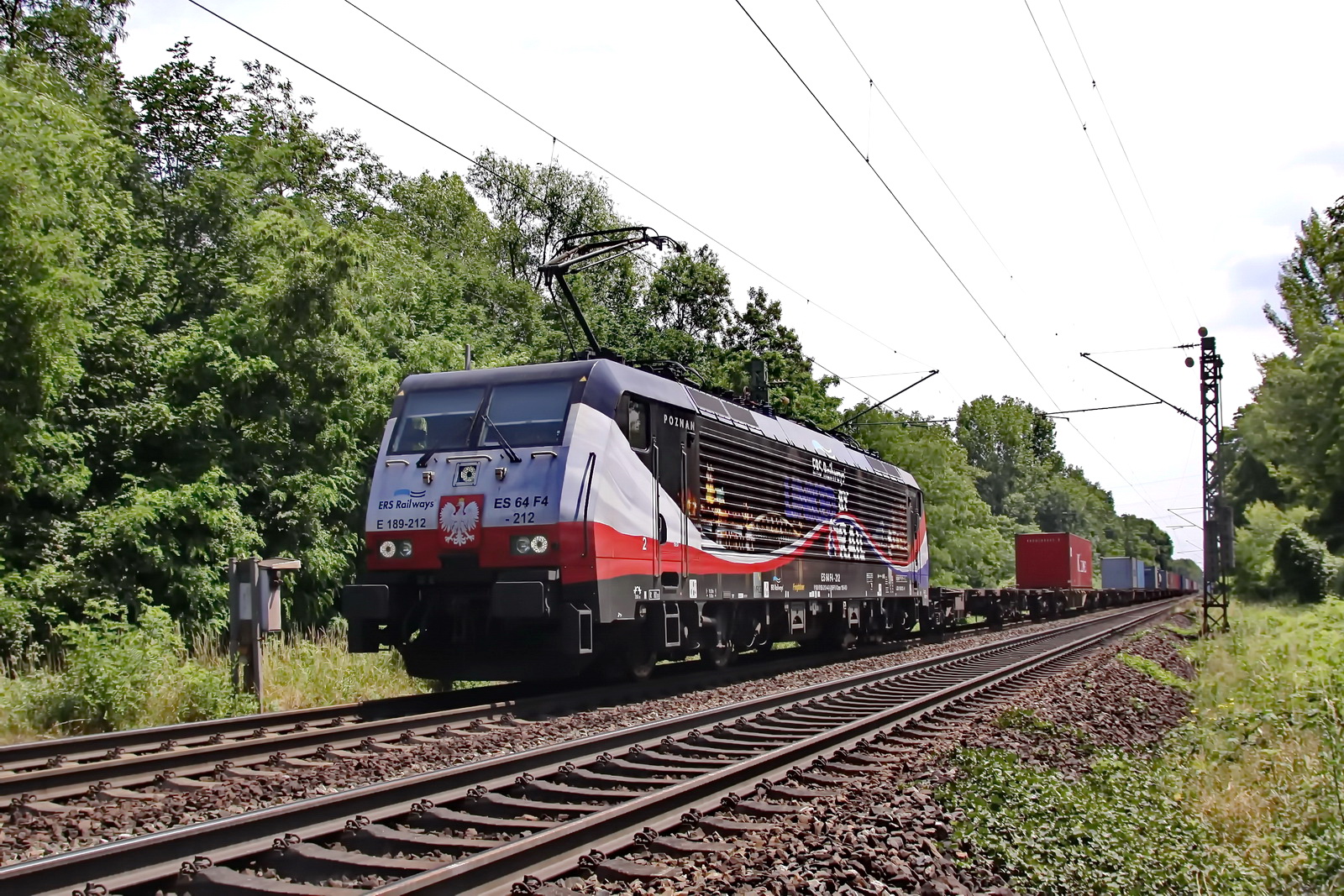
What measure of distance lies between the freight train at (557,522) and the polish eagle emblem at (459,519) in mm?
17

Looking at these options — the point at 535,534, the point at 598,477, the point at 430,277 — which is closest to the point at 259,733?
the point at 535,534

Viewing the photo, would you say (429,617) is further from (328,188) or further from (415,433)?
(328,188)

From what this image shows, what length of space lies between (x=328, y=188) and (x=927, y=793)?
28441mm

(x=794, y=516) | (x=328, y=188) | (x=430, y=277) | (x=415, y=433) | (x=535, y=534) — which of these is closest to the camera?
(x=535, y=534)

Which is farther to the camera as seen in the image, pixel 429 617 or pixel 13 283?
pixel 13 283

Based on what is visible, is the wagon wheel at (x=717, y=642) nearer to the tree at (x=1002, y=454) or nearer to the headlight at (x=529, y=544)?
the headlight at (x=529, y=544)

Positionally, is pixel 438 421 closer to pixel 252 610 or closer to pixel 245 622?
pixel 252 610

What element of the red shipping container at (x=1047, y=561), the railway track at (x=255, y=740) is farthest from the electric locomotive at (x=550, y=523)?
the red shipping container at (x=1047, y=561)

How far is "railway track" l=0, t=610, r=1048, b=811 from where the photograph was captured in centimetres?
691

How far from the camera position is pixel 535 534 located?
433 inches

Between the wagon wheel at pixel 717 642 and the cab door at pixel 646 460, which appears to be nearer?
the cab door at pixel 646 460

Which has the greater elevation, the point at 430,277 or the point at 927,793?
the point at 430,277

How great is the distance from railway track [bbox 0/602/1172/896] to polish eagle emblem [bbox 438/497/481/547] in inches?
121

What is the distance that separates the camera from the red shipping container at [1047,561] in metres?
39.2
